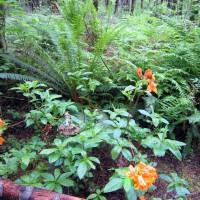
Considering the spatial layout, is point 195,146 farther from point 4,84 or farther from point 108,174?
point 4,84

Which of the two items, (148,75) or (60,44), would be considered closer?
(148,75)

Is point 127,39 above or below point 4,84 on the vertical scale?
above

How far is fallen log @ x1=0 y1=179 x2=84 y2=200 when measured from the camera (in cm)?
131

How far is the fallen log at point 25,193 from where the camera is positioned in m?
1.31

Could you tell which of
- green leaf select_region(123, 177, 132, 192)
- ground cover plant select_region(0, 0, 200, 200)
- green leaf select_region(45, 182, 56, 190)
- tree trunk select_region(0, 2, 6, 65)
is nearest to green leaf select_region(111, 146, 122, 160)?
ground cover plant select_region(0, 0, 200, 200)

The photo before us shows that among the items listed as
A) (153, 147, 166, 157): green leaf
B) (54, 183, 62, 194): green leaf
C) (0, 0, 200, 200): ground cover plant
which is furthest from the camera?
(0, 0, 200, 200): ground cover plant

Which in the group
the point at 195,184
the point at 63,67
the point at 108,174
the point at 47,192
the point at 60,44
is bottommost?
the point at 195,184

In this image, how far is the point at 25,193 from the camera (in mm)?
1325

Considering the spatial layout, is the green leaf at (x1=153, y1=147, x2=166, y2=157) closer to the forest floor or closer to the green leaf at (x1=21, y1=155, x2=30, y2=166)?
the forest floor

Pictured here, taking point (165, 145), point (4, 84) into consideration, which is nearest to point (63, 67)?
point (4, 84)

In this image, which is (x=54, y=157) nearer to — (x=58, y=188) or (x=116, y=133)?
(x=58, y=188)

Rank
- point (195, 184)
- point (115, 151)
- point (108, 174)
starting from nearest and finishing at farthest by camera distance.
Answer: point (115, 151)
point (108, 174)
point (195, 184)

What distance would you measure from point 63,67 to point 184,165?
6.16ft

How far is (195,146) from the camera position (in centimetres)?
251
